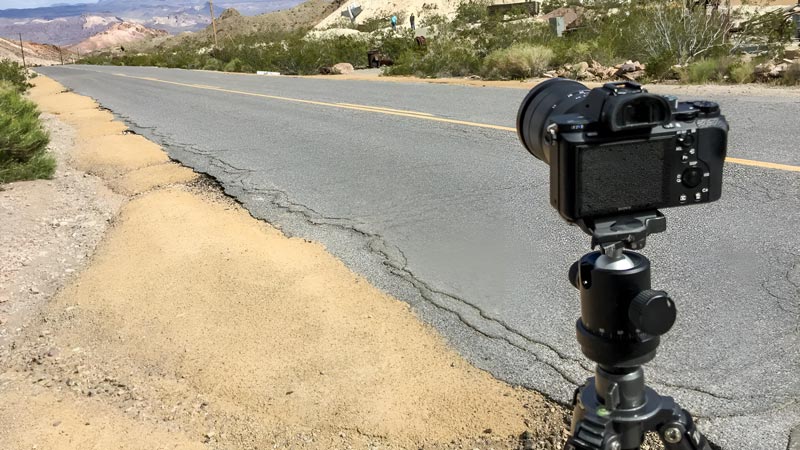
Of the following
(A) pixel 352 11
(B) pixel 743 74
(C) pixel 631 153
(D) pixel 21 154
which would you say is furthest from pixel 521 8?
(C) pixel 631 153

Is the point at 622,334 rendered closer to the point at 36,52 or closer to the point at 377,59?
the point at 377,59

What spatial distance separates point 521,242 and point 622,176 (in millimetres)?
2910

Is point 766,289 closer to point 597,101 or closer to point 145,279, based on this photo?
point 597,101

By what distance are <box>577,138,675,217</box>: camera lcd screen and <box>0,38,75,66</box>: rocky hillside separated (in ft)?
319

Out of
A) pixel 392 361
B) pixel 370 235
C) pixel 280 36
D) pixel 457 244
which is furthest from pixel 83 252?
pixel 280 36

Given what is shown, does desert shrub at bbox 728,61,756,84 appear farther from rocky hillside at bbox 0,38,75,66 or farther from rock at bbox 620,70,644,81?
rocky hillside at bbox 0,38,75,66

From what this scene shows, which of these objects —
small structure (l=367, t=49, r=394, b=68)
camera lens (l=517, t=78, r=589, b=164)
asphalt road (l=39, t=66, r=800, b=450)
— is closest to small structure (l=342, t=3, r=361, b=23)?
small structure (l=367, t=49, r=394, b=68)

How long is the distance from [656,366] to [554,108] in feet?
5.08

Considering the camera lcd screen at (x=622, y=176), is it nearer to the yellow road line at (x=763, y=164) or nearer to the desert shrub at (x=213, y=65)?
the yellow road line at (x=763, y=164)

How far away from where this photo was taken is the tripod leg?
1.62 meters

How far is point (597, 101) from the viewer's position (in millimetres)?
1470

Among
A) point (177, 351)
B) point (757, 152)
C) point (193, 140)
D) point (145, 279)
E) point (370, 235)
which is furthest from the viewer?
point (193, 140)

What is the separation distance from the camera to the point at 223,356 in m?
3.22

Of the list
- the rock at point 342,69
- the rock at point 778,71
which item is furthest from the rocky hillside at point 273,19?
the rock at point 778,71
